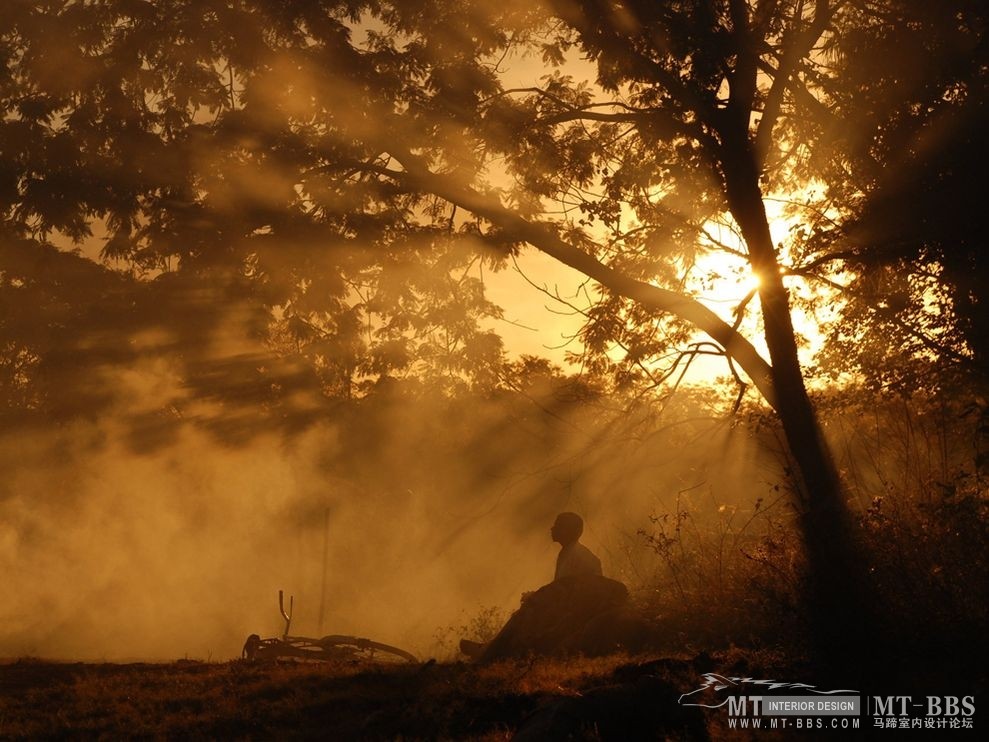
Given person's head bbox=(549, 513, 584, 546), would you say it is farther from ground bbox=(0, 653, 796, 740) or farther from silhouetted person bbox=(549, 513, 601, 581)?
ground bbox=(0, 653, 796, 740)

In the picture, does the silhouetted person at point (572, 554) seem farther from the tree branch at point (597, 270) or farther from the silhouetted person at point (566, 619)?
the tree branch at point (597, 270)

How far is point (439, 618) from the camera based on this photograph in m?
21.8

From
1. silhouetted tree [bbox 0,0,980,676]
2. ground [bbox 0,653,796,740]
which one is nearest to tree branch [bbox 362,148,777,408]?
silhouetted tree [bbox 0,0,980,676]

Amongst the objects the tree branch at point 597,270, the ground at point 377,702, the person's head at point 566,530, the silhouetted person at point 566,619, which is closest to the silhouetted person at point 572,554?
the person's head at point 566,530

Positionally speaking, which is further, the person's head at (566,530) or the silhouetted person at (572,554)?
the person's head at (566,530)

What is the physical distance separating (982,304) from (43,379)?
22011mm

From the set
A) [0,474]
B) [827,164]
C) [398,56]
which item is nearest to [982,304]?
[827,164]

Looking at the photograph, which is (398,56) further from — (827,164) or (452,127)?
(827,164)

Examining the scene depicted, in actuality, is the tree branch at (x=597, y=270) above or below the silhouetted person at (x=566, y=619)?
above

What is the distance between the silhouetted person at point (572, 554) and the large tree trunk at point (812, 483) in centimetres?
297

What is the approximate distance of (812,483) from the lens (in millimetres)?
9125

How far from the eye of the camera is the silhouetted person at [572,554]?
11062mm

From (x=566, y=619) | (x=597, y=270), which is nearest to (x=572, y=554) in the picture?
(x=566, y=619)

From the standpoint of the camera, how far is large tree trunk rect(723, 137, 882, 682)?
22.7 ft
